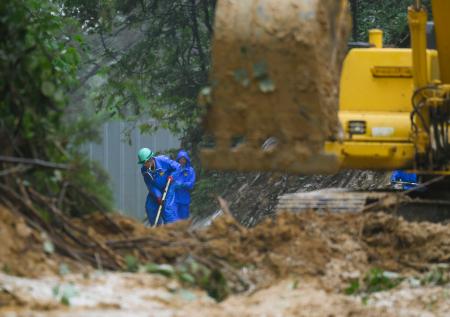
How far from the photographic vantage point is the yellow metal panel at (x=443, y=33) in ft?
47.3

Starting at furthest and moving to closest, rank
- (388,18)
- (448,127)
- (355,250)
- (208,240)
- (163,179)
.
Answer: (388,18)
(163,179)
(448,127)
(355,250)
(208,240)

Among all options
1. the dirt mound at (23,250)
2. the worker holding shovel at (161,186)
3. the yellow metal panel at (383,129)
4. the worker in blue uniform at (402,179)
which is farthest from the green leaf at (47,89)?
the worker holding shovel at (161,186)

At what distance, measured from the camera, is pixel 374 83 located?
15.4 m

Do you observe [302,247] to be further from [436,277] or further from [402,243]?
[402,243]

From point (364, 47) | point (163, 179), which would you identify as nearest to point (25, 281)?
point (364, 47)

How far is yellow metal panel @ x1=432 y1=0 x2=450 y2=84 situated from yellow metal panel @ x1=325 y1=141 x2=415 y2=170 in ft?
2.95

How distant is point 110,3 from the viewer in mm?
27672

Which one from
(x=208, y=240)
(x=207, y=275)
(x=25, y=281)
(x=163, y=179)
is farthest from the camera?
(x=163, y=179)

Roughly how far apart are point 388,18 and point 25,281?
17187 mm

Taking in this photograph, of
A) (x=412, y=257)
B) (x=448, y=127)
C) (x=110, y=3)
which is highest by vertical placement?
(x=110, y=3)

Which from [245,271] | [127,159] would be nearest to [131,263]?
[245,271]

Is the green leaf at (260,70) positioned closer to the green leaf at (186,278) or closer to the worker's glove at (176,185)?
the green leaf at (186,278)

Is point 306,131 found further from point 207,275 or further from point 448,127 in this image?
point 448,127

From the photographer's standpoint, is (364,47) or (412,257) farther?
(364,47)
